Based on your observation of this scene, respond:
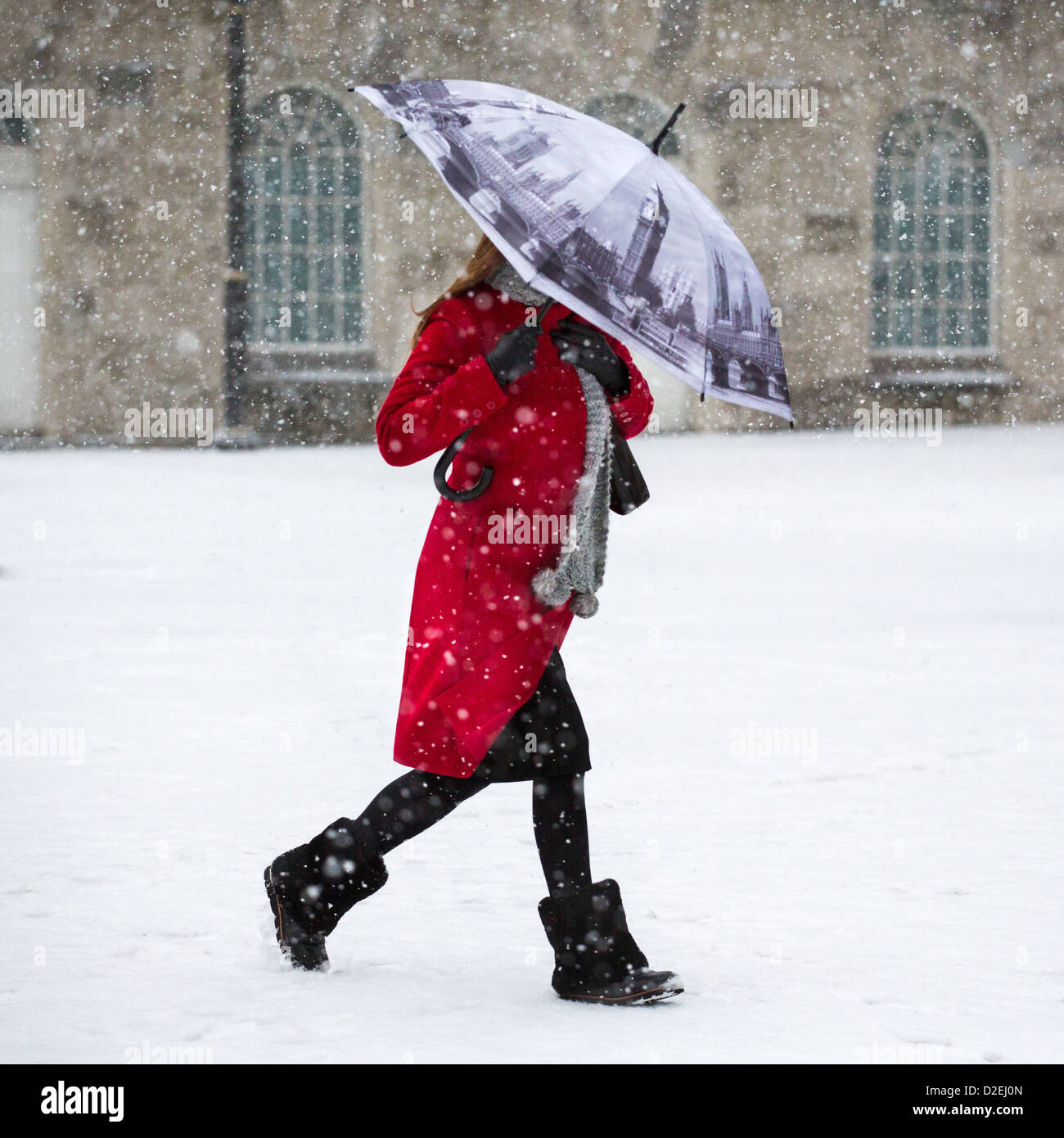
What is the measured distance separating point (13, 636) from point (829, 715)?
12.3 ft

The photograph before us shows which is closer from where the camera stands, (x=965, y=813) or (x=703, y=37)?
(x=965, y=813)

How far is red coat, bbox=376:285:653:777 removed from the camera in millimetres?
3582

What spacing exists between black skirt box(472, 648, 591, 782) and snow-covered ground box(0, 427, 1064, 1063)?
19.6 inches

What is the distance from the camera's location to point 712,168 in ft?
62.8

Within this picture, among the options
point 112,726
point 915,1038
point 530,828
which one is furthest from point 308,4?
point 915,1038

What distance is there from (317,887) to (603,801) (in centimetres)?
191

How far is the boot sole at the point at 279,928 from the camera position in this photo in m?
3.83

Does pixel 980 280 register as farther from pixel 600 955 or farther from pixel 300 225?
pixel 600 955

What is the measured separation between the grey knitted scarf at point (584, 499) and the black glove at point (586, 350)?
0.04m

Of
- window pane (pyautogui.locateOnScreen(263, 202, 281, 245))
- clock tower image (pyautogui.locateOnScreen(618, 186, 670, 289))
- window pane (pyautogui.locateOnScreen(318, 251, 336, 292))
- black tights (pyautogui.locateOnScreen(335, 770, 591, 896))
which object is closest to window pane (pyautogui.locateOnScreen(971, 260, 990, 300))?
window pane (pyautogui.locateOnScreen(318, 251, 336, 292))

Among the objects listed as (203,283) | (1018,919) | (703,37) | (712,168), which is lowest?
(1018,919)

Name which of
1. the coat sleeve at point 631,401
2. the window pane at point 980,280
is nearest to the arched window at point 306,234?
the window pane at point 980,280

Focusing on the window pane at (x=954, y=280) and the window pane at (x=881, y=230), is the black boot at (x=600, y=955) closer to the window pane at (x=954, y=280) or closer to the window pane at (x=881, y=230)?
the window pane at (x=881, y=230)

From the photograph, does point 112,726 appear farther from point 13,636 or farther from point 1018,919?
point 1018,919
